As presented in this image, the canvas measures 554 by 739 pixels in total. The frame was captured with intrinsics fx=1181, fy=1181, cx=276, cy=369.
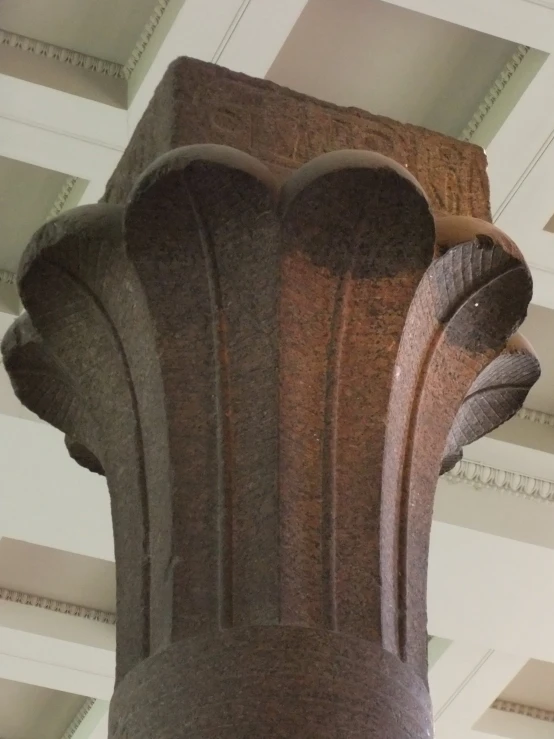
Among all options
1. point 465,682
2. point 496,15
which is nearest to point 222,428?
point 496,15

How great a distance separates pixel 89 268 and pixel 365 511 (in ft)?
2.82

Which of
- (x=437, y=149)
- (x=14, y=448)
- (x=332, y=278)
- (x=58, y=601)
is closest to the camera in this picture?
(x=332, y=278)

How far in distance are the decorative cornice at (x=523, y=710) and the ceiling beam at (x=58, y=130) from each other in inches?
221

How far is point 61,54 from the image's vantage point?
208 inches

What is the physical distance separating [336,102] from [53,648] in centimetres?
447

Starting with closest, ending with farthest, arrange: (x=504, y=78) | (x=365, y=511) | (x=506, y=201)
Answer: (x=365, y=511), (x=504, y=78), (x=506, y=201)

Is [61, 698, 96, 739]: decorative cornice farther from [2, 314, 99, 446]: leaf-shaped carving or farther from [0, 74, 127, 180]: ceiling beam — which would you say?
[2, 314, 99, 446]: leaf-shaped carving

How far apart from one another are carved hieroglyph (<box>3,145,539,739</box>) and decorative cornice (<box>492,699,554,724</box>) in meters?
6.86

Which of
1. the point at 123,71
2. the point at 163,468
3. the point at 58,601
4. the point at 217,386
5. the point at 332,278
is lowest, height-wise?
the point at 58,601

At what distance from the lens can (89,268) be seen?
8.82 ft

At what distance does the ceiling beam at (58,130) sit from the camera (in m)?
5.23

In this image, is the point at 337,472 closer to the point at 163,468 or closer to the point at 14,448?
the point at 163,468

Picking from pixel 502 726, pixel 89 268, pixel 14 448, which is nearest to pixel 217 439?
pixel 89 268

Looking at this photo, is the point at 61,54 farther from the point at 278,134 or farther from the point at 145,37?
the point at 278,134
